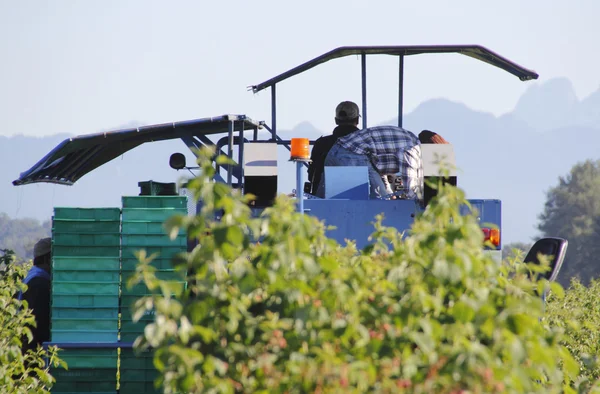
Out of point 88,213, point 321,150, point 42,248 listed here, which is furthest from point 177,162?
point 88,213

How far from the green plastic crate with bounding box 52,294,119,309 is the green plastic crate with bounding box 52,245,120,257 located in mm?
268

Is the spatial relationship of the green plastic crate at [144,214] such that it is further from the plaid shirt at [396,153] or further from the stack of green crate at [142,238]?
the plaid shirt at [396,153]

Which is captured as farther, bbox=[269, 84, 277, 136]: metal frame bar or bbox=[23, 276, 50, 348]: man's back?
bbox=[269, 84, 277, 136]: metal frame bar

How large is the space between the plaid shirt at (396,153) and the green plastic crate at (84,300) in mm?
2194

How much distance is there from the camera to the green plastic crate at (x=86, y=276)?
7.39 meters

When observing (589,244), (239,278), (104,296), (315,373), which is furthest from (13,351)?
(589,244)

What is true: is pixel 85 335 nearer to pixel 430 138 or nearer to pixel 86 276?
pixel 86 276

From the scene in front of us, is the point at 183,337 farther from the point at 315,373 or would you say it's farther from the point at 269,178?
the point at 269,178

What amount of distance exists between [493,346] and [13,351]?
3.78m

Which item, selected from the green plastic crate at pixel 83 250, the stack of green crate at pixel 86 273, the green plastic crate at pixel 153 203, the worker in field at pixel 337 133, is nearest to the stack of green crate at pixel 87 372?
the stack of green crate at pixel 86 273

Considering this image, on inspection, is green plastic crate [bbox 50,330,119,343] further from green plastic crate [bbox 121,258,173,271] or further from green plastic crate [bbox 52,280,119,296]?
green plastic crate [bbox 121,258,173,271]

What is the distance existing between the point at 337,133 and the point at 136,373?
2752 mm

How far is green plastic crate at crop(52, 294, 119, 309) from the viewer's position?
24.2 ft

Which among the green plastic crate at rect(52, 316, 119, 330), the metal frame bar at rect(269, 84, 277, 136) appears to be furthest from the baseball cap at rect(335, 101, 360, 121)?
the green plastic crate at rect(52, 316, 119, 330)
